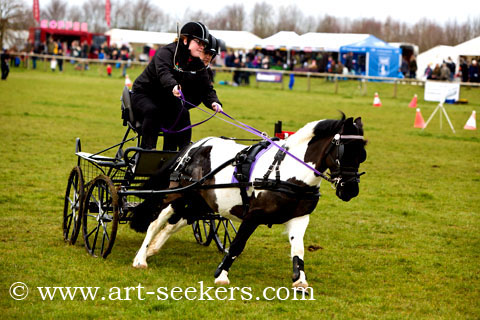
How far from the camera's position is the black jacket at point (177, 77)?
7.66 m

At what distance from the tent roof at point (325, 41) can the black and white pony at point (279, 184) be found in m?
33.1

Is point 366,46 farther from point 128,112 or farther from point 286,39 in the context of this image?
point 128,112

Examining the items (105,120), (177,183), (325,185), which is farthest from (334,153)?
(105,120)

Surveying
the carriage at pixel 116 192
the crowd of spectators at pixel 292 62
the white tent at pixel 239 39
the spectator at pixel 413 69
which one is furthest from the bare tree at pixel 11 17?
the carriage at pixel 116 192

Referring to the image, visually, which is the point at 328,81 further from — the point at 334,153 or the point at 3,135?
the point at 334,153

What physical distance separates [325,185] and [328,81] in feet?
104

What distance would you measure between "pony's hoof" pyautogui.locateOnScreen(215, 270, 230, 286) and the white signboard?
27.0 meters

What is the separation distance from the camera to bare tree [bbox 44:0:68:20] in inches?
4262

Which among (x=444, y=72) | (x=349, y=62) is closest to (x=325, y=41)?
(x=349, y=62)

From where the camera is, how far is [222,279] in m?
6.75

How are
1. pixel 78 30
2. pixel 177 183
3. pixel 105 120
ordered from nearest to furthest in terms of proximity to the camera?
pixel 177 183 < pixel 105 120 < pixel 78 30

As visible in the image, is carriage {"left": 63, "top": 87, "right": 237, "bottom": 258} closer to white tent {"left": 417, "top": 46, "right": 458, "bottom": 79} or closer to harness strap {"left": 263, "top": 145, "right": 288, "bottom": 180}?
harness strap {"left": 263, "top": 145, "right": 288, "bottom": 180}

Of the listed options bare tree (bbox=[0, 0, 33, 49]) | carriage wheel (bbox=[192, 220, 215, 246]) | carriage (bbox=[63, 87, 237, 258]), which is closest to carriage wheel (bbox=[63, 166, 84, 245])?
carriage (bbox=[63, 87, 237, 258])

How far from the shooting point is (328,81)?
1743 inches
